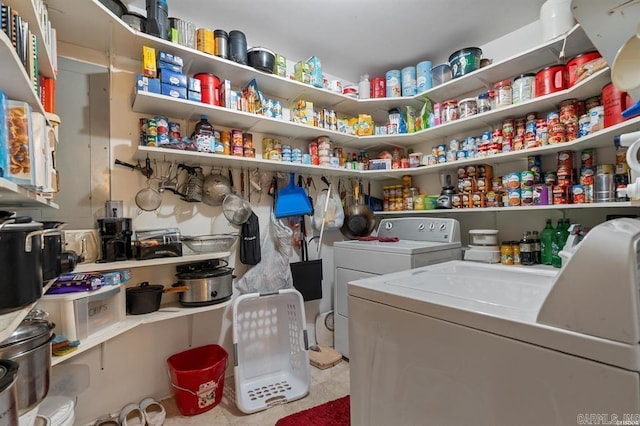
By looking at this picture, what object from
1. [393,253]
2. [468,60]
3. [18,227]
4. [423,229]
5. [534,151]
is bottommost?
[393,253]

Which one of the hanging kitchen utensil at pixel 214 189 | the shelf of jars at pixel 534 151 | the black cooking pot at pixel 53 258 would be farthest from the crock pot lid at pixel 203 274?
the shelf of jars at pixel 534 151

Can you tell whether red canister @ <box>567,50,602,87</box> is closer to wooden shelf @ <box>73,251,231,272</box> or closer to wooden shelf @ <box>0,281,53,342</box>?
wooden shelf @ <box>73,251,231,272</box>

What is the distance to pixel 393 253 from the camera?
6.81 feet

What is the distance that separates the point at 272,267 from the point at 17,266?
1714mm

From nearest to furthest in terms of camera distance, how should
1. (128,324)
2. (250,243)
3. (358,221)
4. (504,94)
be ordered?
(128,324) → (504,94) → (250,243) → (358,221)

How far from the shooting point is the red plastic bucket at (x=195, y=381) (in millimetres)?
1797

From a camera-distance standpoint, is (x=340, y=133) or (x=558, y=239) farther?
(x=340, y=133)

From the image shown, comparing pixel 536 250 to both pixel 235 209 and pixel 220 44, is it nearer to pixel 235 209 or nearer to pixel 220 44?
pixel 235 209

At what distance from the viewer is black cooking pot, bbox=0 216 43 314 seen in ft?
2.12

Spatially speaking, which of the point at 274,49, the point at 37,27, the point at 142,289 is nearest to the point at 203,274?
the point at 142,289

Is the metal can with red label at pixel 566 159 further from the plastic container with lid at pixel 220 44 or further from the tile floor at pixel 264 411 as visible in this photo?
the plastic container with lid at pixel 220 44

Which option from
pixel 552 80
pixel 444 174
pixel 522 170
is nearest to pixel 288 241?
pixel 444 174

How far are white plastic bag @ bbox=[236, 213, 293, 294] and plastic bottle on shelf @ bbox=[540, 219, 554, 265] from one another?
1741mm

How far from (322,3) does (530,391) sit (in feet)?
7.13
